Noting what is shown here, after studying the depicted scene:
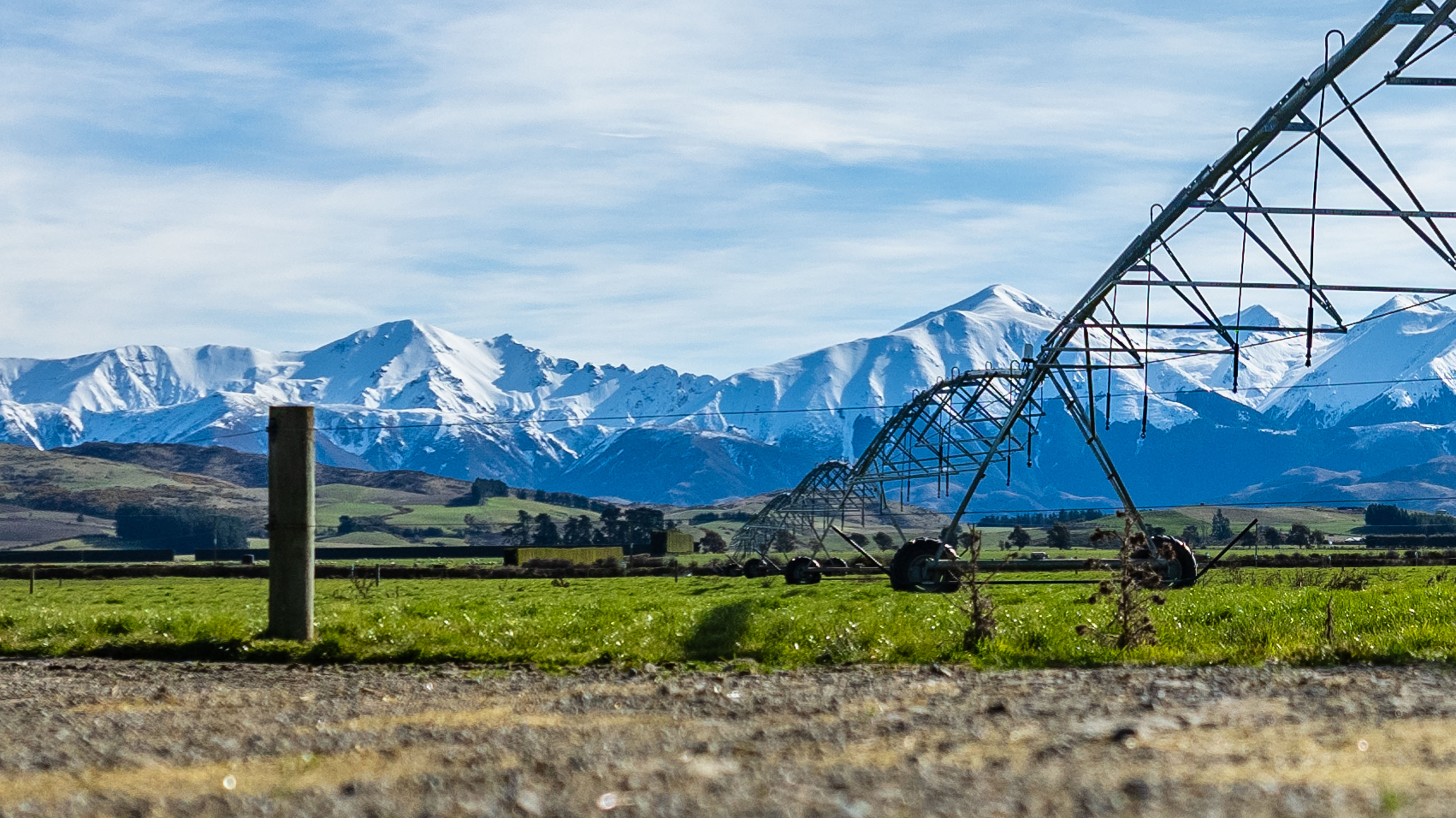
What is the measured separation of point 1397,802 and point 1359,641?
443 inches

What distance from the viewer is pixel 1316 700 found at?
12805mm

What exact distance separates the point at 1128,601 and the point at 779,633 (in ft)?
16.6

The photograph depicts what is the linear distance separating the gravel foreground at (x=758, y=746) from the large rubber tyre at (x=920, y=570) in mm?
19851

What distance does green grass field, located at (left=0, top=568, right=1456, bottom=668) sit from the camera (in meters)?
18.2

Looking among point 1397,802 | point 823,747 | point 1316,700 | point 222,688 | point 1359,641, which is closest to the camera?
point 1397,802

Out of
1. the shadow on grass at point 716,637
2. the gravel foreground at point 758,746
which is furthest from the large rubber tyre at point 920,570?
the gravel foreground at point 758,746

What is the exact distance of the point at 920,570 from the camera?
37.0 meters

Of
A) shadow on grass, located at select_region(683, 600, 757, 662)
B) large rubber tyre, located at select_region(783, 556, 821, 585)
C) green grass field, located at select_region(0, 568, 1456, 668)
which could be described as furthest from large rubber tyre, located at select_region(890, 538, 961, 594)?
large rubber tyre, located at select_region(783, 556, 821, 585)

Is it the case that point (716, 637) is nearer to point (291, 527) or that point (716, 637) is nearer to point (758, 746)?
point (291, 527)

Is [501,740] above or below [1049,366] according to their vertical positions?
below

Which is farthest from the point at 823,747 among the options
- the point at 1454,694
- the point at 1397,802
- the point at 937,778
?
the point at 1454,694

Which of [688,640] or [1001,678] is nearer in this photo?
[1001,678]

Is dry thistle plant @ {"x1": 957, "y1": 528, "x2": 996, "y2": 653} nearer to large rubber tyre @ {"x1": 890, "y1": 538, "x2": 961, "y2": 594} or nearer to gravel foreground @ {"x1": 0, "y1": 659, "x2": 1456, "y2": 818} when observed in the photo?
gravel foreground @ {"x1": 0, "y1": 659, "x2": 1456, "y2": 818}

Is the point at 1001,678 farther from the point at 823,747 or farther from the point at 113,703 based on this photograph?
the point at 113,703
